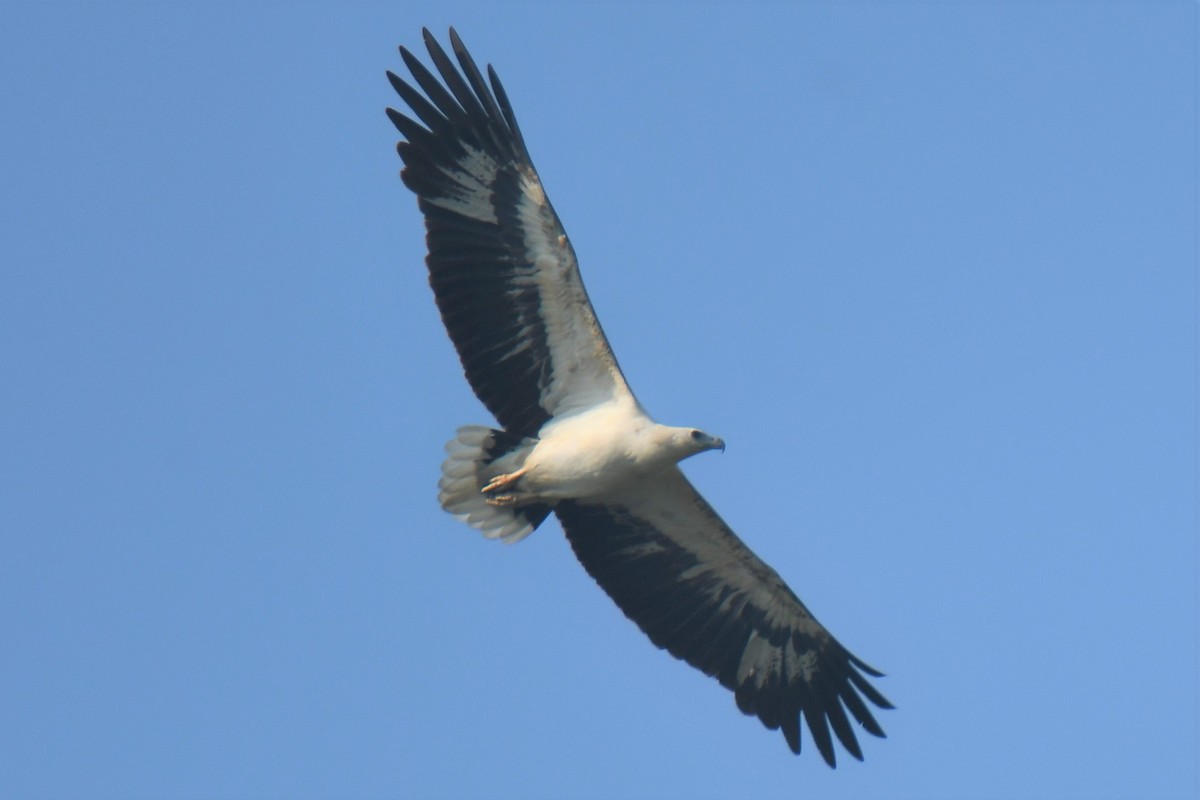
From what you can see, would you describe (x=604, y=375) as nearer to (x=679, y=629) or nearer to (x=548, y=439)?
(x=548, y=439)

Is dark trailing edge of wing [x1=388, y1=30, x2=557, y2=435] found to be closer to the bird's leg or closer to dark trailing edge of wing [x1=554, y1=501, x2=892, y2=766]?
the bird's leg

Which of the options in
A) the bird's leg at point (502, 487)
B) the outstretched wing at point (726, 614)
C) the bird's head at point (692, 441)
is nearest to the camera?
the bird's head at point (692, 441)

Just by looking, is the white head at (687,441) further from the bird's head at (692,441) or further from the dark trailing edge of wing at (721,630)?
the dark trailing edge of wing at (721,630)

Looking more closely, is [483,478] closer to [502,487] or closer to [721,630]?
[502,487]

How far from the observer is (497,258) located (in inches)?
512

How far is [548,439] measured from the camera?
13.2 meters

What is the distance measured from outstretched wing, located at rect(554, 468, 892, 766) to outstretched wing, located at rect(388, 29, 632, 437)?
3.53ft

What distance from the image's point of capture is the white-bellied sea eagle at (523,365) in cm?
1298

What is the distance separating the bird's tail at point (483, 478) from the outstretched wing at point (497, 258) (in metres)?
0.17

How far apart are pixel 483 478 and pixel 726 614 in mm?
2195

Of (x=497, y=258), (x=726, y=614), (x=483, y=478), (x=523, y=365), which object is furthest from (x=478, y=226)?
(x=726, y=614)

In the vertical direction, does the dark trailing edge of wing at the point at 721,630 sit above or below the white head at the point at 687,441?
below

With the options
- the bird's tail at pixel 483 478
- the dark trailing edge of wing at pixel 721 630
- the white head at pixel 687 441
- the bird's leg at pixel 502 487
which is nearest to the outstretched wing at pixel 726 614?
the dark trailing edge of wing at pixel 721 630

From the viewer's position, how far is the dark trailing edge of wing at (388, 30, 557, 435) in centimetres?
1298
